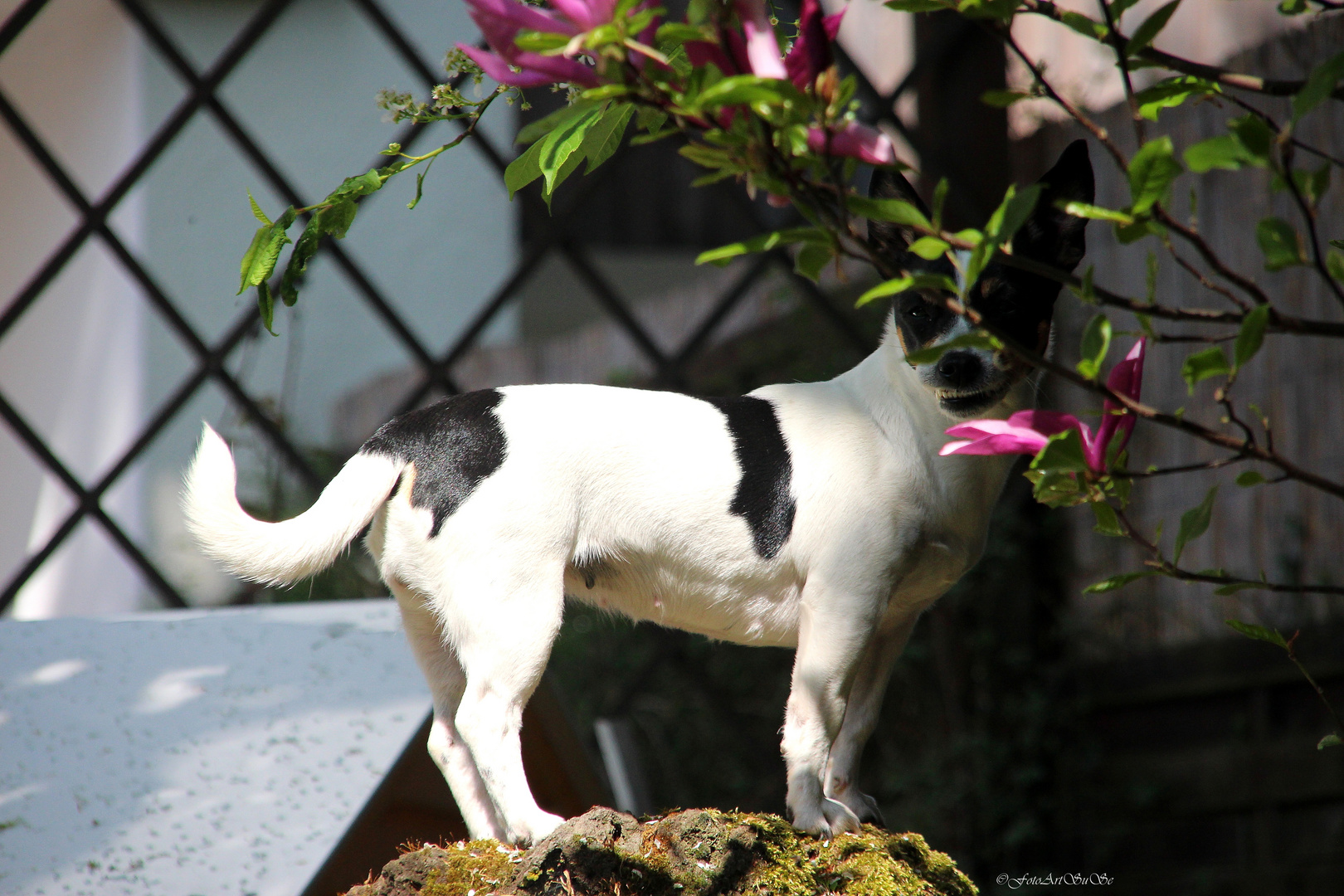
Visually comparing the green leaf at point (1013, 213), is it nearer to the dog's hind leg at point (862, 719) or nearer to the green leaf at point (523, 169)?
the green leaf at point (523, 169)

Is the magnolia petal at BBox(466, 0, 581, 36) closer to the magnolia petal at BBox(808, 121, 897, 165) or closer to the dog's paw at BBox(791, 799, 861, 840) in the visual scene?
the magnolia petal at BBox(808, 121, 897, 165)

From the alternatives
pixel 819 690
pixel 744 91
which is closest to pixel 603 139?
pixel 744 91

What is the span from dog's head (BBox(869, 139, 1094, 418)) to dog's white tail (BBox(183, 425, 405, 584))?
900mm

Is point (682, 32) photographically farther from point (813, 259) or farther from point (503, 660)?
point (503, 660)

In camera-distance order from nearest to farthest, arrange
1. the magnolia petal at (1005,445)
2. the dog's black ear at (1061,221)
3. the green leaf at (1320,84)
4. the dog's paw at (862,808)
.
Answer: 1. the green leaf at (1320,84)
2. the magnolia petal at (1005,445)
3. the dog's black ear at (1061,221)
4. the dog's paw at (862,808)

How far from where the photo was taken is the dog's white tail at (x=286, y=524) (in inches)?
76.7

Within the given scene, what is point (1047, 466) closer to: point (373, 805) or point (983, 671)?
point (373, 805)

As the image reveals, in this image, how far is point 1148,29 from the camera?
1.19 m

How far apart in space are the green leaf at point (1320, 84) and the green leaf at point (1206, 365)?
0.22 meters

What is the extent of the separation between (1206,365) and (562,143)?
724 mm

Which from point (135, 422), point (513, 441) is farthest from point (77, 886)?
point (135, 422)

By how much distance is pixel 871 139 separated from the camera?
1165 millimetres

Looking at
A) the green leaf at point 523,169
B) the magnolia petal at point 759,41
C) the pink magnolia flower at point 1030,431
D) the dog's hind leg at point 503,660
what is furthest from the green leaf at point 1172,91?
the dog's hind leg at point 503,660

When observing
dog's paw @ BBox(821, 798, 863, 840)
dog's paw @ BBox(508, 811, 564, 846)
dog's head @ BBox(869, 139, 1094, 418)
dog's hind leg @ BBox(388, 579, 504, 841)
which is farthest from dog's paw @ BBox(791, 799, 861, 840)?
dog's head @ BBox(869, 139, 1094, 418)
